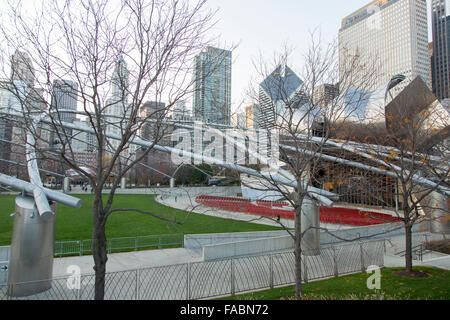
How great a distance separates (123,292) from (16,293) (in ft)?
8.01

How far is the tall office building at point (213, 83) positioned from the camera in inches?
243

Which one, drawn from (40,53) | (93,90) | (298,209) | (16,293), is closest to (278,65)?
(298,209)

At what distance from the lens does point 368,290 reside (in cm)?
763

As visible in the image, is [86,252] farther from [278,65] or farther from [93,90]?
[278,65]

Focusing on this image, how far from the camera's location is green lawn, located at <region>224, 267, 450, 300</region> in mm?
6977

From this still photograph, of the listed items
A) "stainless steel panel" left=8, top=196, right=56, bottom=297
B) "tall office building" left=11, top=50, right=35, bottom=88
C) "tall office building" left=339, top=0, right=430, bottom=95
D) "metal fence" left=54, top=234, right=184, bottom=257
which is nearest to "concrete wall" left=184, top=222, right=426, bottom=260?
"metal fence" left=54, top=234, right=184, bottom=257

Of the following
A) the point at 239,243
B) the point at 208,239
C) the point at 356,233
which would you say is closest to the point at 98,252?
the point at 239,243

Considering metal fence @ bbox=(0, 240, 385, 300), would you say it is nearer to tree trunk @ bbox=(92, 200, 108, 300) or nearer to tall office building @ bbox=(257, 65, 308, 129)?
tree trunk @ bbox=(92, 200, 108, 300)

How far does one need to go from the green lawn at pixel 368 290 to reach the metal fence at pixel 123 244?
695 cm

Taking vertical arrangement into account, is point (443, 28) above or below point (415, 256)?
above

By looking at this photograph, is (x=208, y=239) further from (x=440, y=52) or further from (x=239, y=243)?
(x=440, y=52)

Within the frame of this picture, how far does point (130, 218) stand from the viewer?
20.9 m

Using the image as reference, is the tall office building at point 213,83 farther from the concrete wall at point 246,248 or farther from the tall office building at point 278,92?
the concrete wall at point 246,248

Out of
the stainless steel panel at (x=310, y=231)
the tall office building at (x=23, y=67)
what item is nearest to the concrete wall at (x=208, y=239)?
the stainless steel panel at (x=310, y=231)
